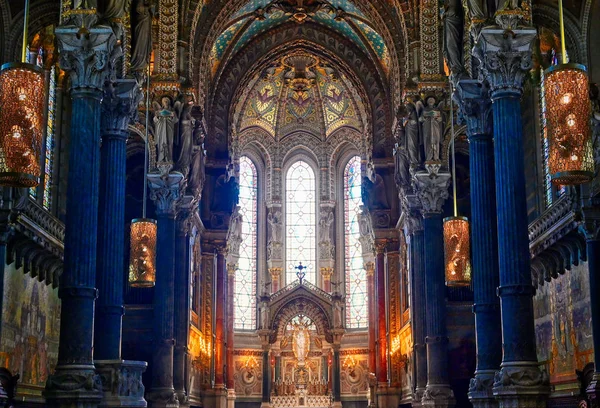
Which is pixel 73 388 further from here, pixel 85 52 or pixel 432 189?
pixel 432 189

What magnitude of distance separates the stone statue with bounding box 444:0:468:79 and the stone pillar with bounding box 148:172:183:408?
990 cm

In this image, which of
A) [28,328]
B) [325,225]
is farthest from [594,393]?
[325,225]

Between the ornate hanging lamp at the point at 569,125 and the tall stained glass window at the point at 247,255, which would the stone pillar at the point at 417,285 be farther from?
the tall stained glass window at the point at 247,255

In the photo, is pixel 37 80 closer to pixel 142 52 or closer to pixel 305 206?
pixel 142 52

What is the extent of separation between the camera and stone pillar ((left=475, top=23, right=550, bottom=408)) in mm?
14781

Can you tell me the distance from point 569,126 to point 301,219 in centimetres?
3619

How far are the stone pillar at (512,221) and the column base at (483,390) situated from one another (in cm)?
202

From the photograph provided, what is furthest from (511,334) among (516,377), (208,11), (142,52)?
(208,11)

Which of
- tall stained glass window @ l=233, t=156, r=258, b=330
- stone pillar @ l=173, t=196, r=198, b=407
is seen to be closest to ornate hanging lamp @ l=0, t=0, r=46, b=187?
stone pillar @ l=173, t=196, r=198, b=407

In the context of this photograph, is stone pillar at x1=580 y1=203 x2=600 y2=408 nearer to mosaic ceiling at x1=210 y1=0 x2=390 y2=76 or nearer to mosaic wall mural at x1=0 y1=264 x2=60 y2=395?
mosaic wall mural at x1=0 y1=264 x2=60 y2=395

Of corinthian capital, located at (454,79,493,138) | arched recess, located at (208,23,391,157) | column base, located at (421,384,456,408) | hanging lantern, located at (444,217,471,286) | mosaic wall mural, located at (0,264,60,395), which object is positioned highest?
arched recess, located at (208,23,391,157)

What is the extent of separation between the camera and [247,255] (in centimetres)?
4853

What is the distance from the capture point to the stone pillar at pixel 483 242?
17469 millimetres

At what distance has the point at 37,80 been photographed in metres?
13.8
